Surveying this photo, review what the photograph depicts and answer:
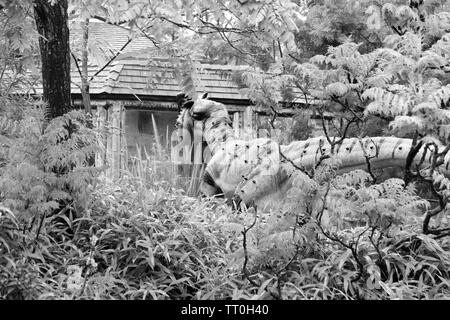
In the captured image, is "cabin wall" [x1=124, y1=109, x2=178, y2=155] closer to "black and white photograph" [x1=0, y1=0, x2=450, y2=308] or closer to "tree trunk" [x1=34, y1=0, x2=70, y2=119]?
"black and white photograph" [x1=0, y1=0, x2=450, y2=308]

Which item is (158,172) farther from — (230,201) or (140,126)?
(140,126)

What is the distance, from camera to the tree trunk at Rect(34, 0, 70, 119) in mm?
6590

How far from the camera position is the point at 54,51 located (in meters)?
6.62

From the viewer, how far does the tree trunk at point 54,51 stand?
659 centimetres

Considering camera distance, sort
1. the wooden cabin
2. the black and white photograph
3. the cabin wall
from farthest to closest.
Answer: the cabin wall
the wooden cabin
the black and white photograph

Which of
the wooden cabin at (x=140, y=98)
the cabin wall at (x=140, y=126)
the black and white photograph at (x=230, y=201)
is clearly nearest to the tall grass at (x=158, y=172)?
the black and white photograph at (x=230, y=201)

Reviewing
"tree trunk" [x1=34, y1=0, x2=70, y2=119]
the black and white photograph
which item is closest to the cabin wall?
the black and white photograph

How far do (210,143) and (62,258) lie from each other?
10.5 feet

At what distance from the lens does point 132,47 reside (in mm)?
16734

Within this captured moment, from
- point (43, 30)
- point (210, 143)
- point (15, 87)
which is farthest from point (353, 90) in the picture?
point (15, 87)

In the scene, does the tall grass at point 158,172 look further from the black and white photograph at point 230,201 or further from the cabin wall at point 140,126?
the cabin wall at point 140,126

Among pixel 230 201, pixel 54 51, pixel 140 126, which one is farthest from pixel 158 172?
pixel 140 126

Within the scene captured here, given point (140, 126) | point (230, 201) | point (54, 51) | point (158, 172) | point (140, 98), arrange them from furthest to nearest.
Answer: point (140, 126) → point (140, 98) → point (230, 201) → point (158, 172) → point (54, 51)

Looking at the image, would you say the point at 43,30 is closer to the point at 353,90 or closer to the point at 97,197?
the point at 97,197
